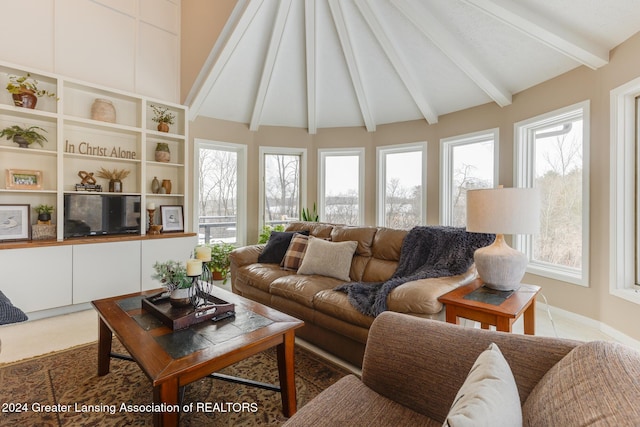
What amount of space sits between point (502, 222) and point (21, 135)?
178 inches

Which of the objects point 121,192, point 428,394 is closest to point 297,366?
point 428,394

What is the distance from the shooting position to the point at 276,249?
3502 mm

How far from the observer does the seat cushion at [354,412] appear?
3.51ft

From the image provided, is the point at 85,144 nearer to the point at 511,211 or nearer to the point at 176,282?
the point at 176,282

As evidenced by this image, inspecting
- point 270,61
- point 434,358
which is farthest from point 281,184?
point 434,358

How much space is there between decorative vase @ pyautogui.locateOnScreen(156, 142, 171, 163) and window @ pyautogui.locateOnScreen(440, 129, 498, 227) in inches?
154

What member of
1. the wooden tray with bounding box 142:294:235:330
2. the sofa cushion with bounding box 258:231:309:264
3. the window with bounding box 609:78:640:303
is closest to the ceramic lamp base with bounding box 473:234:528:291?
the window with bounding box 609:78:640:303

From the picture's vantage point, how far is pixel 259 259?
3521 mm

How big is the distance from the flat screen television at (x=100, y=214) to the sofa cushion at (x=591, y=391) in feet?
14.1

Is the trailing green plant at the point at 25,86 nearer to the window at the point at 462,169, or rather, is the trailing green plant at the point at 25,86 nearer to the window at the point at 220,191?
the window at the point at 220,191

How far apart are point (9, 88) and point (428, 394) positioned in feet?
14.6

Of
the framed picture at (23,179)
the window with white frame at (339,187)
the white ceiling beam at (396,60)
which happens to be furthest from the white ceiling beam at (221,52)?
the window with white frame at (339,187)

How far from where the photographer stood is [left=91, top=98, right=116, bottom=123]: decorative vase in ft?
12.3

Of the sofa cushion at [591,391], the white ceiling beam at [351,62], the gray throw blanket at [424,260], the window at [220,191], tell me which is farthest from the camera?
the window at [220,191]
